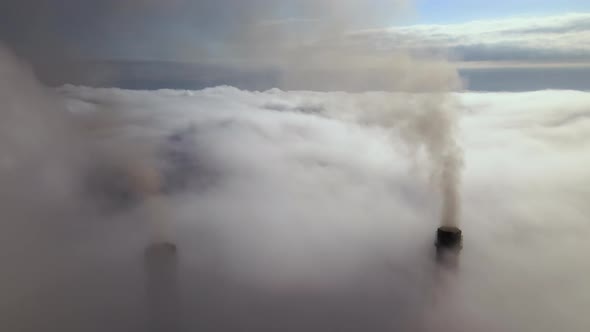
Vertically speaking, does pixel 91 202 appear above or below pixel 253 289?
above

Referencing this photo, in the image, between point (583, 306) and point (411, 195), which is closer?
point (583, 306)

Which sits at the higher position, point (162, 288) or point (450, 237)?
point (450, 237)

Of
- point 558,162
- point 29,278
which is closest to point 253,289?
point 29,278

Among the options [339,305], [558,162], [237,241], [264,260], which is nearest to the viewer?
[339,305]

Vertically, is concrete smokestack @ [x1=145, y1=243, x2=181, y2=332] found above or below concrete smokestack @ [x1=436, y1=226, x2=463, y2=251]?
below

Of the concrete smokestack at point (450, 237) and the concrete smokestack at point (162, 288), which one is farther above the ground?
the concrete smokestack at point (450, 237)

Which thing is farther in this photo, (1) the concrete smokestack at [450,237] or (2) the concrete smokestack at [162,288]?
(1) the concrete smokestack at [450,237]

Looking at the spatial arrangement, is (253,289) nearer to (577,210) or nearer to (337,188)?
(337,188)

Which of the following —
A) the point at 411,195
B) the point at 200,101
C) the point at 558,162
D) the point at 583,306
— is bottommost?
the point at 583,306

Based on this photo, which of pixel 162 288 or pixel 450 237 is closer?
pixel 162 288

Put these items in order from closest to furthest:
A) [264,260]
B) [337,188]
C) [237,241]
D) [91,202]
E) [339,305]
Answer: [339,305] < [264,260] < [237,241] < [91,202] < [337,188]

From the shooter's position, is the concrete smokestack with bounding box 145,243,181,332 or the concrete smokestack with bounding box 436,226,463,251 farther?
the concrete smokestack with bounding box 436,226,463,251
